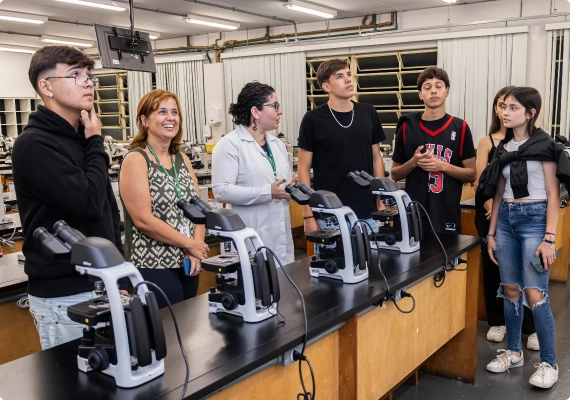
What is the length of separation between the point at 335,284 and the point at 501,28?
606 centimetres

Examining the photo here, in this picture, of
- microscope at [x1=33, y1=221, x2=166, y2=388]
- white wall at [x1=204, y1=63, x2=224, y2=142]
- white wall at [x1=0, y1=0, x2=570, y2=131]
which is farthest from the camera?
white wall at [x1=204, y1=63, x2=224, y2=142]

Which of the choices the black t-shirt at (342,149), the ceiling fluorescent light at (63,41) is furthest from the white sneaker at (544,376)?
the ceiling fluorescent light at (63,41)

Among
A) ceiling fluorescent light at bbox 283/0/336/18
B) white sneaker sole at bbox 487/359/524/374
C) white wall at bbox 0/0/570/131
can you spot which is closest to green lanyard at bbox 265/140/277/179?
white sneaker sole at bbox 487/359/524/374

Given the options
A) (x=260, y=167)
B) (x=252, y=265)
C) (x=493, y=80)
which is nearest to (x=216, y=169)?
(x=260, y=167)

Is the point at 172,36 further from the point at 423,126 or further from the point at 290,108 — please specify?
the point at 423,126

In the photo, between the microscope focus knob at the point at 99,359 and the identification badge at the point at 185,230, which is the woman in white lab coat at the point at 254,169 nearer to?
the identification badge at the point at 185,230

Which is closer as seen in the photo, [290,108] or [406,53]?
[406,53]

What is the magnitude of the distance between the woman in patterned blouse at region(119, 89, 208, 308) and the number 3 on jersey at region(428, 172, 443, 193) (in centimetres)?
137

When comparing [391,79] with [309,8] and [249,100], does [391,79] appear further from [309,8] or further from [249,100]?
[249,100]

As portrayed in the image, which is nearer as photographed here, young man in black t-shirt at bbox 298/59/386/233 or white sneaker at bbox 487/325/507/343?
young man in black t-shirt at bbox 298/59/386/233

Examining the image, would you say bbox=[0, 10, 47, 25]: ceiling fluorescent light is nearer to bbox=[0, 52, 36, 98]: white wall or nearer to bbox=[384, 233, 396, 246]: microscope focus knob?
bbox=[0, 52, 36, 98]: white wall

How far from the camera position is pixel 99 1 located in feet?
21.8

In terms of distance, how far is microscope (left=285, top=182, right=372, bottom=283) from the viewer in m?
2.00

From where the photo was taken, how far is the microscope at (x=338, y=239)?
2.00m
